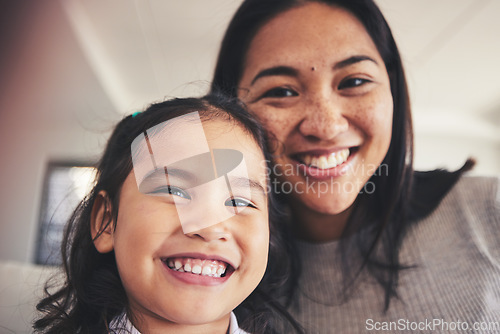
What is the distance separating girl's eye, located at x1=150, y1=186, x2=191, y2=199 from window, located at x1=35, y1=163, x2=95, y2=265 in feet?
0.76

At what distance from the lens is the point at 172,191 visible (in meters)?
0.38

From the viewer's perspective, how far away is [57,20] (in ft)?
1.94

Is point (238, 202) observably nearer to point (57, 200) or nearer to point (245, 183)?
point (245, 183)

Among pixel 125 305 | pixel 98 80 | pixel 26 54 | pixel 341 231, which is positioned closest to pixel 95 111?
pixel 98 80

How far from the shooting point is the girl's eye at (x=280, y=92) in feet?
1.87

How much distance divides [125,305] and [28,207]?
0.91 feet

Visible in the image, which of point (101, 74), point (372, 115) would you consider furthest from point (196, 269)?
point (101, 74)

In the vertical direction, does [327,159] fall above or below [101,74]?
below

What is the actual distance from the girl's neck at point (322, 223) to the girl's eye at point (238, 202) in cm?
25

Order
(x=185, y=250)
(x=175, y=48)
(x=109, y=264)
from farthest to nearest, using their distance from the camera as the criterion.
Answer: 1. (x=175, y=48)
2. (x=109, y=264)
3. (x=185, y=250)

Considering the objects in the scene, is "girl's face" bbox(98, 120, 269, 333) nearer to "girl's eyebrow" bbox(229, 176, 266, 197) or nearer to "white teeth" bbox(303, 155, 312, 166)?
"girl's eyebrow" bbox(229, 176, 266, 197)

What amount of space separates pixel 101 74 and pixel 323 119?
0.44 metres

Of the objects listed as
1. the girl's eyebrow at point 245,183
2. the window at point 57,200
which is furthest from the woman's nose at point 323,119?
the window at point 57,200

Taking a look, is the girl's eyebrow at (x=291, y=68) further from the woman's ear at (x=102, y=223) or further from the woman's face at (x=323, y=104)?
the woman's ear at (x=102, y=223)
